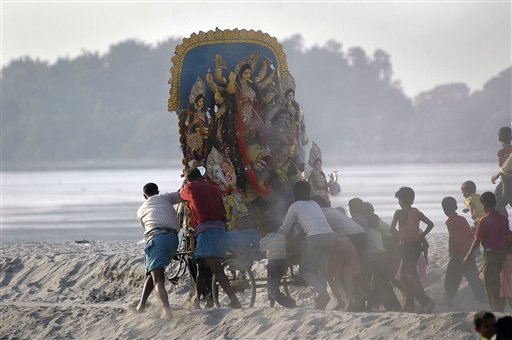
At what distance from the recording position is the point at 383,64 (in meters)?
125

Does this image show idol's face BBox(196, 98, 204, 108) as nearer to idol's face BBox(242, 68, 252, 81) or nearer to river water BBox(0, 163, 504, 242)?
idol's face BBox(242, 68, 252, 81)

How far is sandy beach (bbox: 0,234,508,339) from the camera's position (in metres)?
10.9

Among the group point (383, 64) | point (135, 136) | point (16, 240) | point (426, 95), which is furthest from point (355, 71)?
point (16, 240)

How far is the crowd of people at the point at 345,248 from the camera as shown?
40.1 feet

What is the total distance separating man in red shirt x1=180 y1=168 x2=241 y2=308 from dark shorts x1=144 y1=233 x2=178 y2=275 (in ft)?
0.96

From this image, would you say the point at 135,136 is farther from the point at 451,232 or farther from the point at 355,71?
the point at 451,232

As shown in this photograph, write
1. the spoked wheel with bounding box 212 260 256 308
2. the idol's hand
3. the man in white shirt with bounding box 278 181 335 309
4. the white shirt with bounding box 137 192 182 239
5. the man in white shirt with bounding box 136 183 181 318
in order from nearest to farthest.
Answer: the man in white shirt with bounding box 278 181 335 309 < the man in white shirt with bounding box 136 183 181 318 < the white shirt with bounding box 137 192 182 239 < the spoked wheel with bounding box 212 260 256 308 < the idol's hand

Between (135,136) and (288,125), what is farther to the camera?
(135,136)

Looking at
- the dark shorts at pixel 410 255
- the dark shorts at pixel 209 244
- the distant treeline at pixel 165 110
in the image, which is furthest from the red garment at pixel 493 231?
the distant treeline at pixel 165 110

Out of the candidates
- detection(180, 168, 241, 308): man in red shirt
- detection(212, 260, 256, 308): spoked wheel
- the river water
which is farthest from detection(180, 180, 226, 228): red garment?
the river water

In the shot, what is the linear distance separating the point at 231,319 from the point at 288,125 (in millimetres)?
3243

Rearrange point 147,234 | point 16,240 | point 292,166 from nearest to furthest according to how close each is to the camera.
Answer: point 147,234, point 292,166, point 16,240

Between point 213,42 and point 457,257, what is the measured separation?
387 centimetres

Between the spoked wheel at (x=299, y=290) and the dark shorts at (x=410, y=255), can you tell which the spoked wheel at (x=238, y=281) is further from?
the dark shorts at (x=410, y=255)
